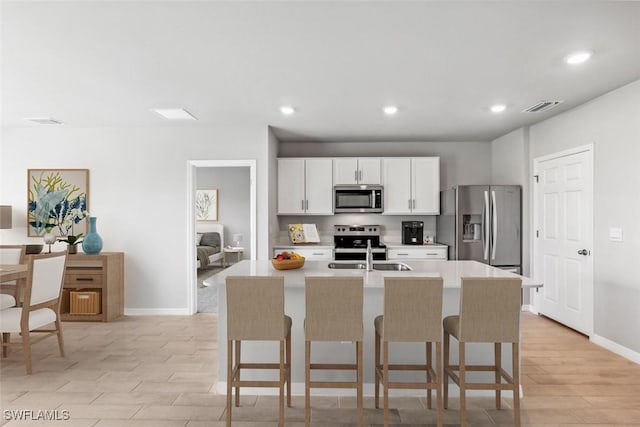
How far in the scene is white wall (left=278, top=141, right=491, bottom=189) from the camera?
6.28 meters

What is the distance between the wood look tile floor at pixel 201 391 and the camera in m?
2.57

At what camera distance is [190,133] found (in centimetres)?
524

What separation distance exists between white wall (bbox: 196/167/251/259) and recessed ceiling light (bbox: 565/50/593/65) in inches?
291

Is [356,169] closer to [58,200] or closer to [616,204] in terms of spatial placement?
→ [616,204]

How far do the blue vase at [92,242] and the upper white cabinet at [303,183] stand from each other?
93.9 inches

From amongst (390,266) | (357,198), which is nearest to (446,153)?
(357,198)

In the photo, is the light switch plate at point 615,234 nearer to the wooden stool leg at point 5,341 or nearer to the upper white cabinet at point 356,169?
the upper white cabinet at point 356,169

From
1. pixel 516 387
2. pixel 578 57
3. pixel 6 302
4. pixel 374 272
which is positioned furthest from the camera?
pixel 6 302

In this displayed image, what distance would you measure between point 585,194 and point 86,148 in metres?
5.98

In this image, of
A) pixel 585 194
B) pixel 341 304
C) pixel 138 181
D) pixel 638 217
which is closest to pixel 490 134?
pixel 585 194

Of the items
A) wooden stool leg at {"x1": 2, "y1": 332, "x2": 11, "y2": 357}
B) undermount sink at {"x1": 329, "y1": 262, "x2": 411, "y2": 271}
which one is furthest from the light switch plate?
wooden stool leg at {"x1": 2, "y1": 332, "x2": 11, "y2": 357}

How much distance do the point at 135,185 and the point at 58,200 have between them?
3.36 feet

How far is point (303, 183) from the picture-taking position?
19.4 feet

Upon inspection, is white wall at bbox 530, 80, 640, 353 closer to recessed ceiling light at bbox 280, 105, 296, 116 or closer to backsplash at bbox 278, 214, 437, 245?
backsplash at bbox 278, 214, 437, 245
